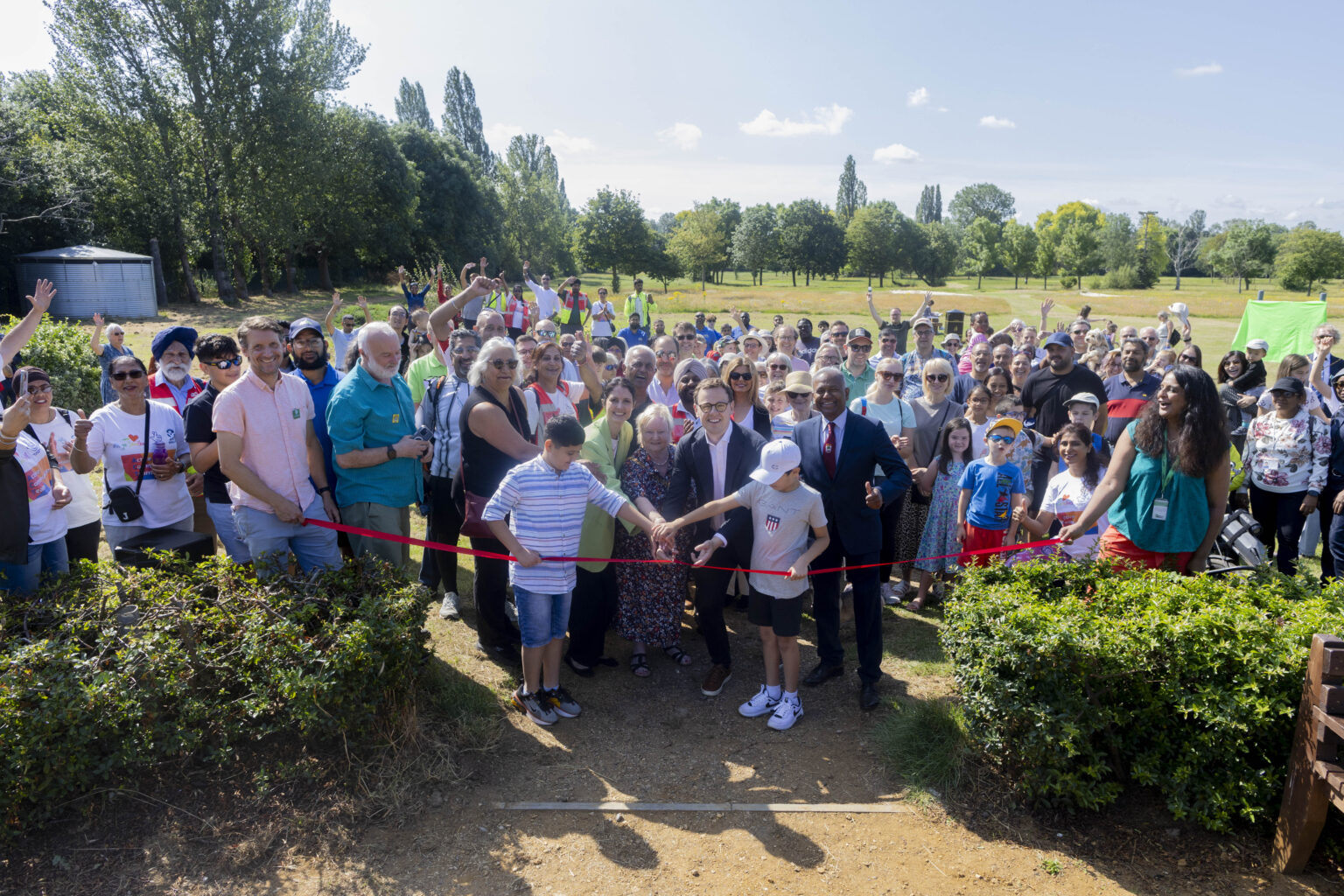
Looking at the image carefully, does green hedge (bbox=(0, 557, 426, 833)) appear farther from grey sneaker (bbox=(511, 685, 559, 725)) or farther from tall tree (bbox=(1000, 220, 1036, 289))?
tall tree (bbox=(1000, 220, 1036, 289))

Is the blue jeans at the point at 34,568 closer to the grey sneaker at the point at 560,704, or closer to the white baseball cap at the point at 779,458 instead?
the grey sneaker at the point at 560,704

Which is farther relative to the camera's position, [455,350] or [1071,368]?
[1071,368]

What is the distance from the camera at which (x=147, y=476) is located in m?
5.08

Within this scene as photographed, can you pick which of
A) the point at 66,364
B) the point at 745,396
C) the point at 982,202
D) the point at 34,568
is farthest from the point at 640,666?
→ the point at 982,202

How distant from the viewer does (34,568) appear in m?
4.68

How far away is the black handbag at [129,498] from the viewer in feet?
16.1

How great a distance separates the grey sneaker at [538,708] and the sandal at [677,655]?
45.1 inches

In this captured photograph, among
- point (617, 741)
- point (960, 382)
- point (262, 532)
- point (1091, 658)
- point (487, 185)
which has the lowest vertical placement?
point (617, 741)

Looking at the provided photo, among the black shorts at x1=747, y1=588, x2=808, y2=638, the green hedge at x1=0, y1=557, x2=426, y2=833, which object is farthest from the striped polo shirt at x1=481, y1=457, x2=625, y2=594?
the black shorts at x1=747, y1=588, x2=808, y2=638

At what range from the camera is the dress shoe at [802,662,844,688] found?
5.39 metres

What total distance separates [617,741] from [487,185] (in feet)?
162

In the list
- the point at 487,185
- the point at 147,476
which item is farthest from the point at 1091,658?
the point at 487,185

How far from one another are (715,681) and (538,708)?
4.04ft

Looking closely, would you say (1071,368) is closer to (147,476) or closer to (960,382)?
(960,382)
